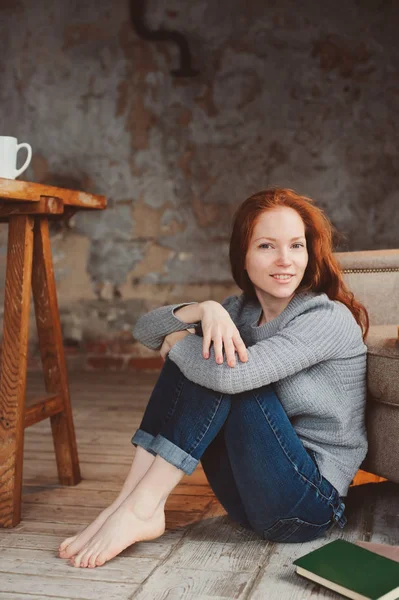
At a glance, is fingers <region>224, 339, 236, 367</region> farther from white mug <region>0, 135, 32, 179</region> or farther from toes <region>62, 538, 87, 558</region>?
white mug <region>0, 135, 32, 179</region>

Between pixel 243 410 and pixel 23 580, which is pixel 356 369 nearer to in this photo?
pixel 243 410

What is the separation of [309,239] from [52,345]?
2.73 ft

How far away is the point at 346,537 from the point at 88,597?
63cm

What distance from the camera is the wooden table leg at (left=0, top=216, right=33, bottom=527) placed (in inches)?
65.7

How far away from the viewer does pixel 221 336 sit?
141cm

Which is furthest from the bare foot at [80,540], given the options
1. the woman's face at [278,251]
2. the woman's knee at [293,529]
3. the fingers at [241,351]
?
the woman's face at [278,251]

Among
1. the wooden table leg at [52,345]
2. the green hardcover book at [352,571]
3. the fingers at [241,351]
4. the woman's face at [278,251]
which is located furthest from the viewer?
the wooden table leg at [52,345]

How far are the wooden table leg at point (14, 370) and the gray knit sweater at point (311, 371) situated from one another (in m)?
0.38

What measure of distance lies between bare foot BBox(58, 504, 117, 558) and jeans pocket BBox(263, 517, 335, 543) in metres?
0.36

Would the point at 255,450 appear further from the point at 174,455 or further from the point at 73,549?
the point at 73,549

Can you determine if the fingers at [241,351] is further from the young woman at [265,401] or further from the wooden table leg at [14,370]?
the wooden table leg at [14,370]

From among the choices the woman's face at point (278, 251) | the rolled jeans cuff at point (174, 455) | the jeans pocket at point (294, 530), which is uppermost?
the woman's face at point (278, 251)

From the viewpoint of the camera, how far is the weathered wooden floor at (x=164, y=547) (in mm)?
1278

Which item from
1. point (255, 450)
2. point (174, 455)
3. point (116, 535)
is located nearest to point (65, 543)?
point (116, 535)
